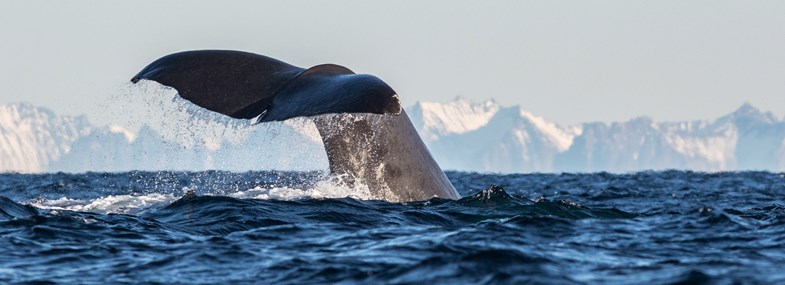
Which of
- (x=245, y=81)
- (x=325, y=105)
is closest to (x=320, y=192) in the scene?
(x=245, y=81)

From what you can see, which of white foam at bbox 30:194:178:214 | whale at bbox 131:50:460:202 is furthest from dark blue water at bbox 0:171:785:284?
whale at bbox 131:50:460:202

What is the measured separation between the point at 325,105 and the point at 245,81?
4.73ft

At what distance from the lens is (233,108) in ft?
35.5

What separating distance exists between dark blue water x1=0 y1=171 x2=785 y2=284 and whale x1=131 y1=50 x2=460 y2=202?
0.28m

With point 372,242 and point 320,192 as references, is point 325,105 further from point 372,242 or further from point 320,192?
point 320,192

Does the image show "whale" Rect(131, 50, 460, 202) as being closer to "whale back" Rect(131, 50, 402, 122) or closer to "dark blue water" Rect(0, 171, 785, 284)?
"whale back" Rect(131, 50, 402, 122)

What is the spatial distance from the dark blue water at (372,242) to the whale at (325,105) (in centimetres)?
28

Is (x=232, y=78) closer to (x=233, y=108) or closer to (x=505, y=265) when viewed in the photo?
(x=233, y=108)

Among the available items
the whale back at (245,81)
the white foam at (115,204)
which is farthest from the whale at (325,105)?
the white foam at (115,204)

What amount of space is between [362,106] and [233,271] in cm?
167

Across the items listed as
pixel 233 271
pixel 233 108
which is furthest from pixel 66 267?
pixel 233 108

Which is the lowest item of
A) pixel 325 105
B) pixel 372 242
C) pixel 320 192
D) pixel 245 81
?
pixel 372 242

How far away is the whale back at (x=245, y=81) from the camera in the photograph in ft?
33.6

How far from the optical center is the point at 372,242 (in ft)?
32.7
